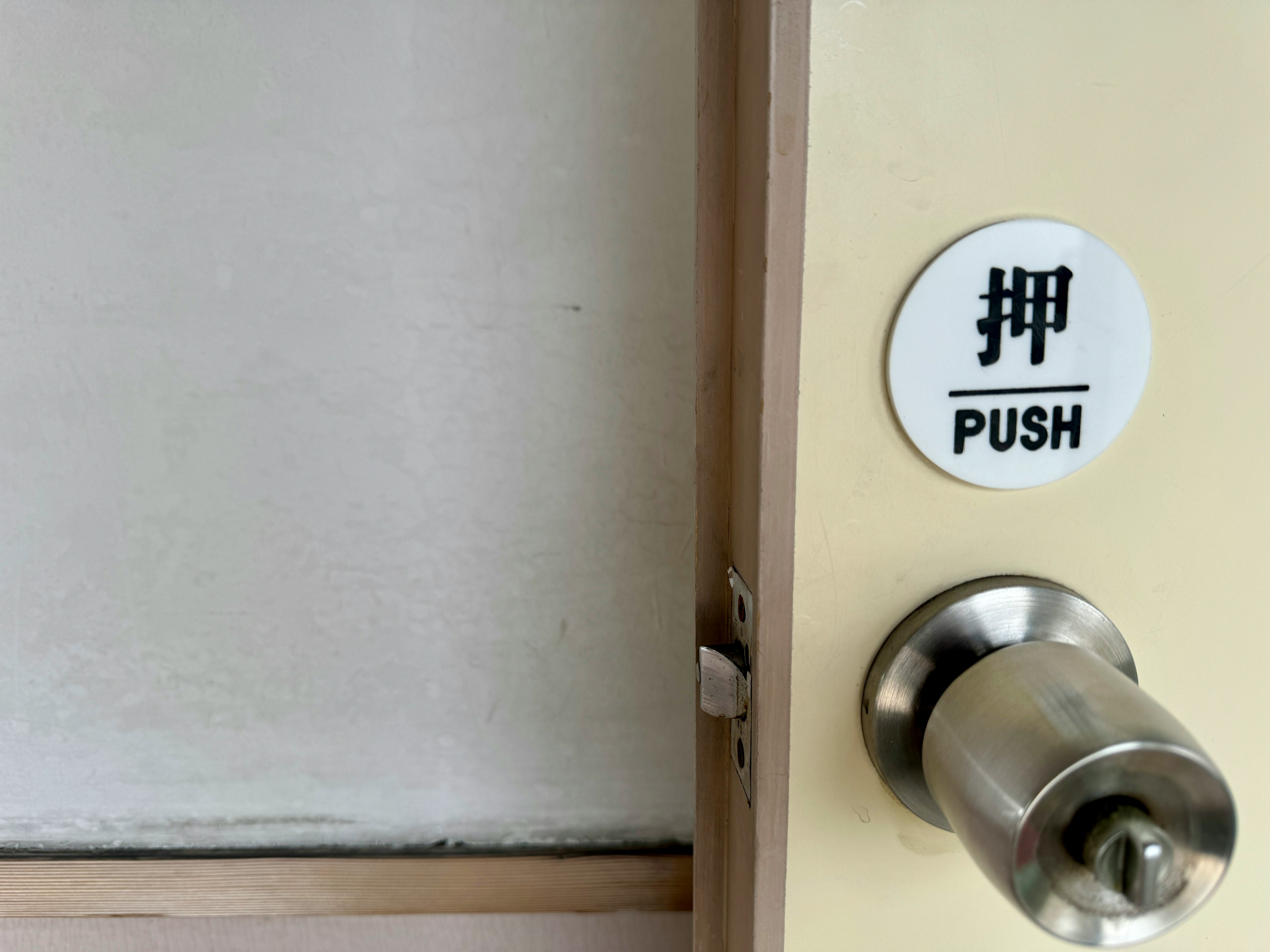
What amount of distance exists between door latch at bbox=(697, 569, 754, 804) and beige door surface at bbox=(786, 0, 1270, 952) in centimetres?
3

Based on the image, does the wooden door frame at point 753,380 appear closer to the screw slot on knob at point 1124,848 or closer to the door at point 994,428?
the door at point 994,428

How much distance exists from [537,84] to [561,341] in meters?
0.16

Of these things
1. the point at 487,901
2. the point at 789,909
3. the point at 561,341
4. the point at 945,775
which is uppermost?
the point at 561,341

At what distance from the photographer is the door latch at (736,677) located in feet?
1.28

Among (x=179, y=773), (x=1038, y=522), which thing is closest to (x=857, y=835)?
(x=1038, y=522)

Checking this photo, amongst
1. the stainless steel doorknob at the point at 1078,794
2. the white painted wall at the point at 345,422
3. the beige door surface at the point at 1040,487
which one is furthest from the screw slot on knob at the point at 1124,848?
the white painted wall at the point at 345,422

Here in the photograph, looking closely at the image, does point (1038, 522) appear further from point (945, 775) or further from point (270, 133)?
point (270, 133)

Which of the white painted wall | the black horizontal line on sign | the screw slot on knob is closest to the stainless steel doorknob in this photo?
the screw slot on knob

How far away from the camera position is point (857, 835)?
0.39m

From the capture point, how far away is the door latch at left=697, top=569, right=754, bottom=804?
1.28 ft

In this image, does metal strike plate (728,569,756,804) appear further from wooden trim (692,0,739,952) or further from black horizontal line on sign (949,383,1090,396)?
black horizontal line on sign (949,383,1090,396)

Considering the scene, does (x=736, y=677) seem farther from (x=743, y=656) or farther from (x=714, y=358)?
(x=714, y=358)

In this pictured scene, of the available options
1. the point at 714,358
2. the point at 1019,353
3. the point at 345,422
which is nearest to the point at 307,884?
the point at 345,422

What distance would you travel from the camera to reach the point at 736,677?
394 millimetres
